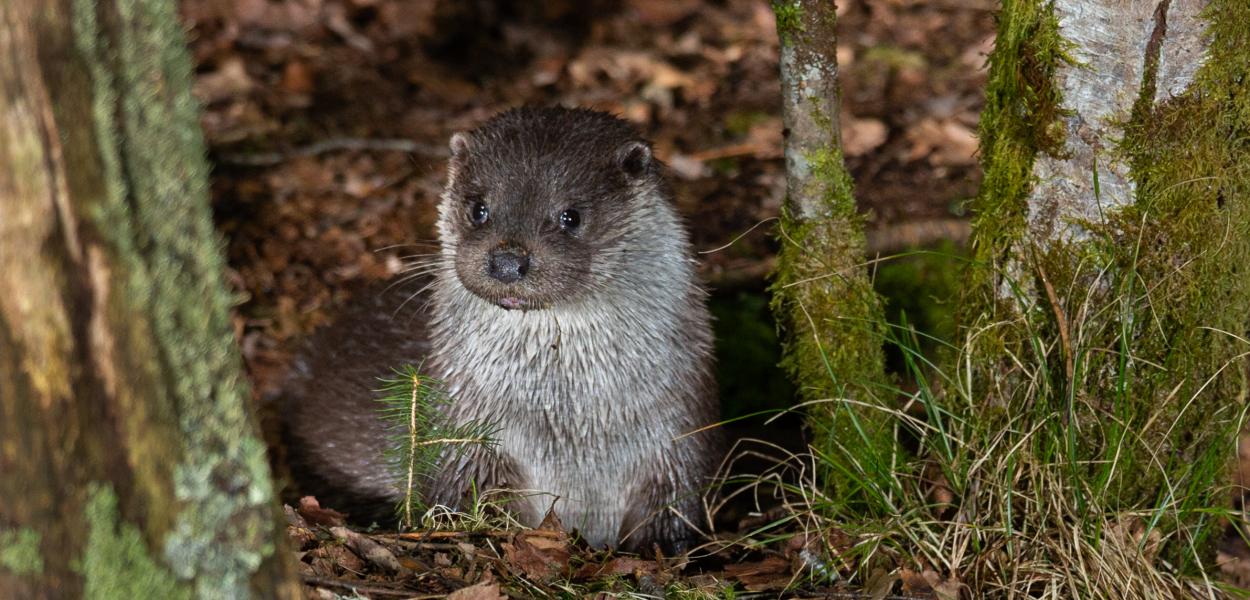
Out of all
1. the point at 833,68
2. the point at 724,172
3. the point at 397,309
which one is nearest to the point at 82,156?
the point at 833,68

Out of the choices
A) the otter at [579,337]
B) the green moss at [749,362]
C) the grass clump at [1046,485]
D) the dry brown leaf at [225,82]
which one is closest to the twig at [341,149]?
the dry brown leaf at [225,82]

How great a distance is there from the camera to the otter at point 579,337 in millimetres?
3818

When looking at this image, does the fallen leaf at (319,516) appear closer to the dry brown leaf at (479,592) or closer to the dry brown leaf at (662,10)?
the dry brown leaf at (479,592)

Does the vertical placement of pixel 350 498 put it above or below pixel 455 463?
below

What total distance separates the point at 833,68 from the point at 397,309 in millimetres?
1905

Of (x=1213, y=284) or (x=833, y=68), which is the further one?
(x=833, y=68)

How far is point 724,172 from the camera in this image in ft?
22.2

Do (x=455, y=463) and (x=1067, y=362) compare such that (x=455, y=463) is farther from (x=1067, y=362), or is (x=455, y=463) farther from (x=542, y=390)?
(x=1067, y=362)

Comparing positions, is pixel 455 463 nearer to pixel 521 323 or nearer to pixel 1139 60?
pixel 521 323

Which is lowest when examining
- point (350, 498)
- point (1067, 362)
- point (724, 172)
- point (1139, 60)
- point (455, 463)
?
point (350, 498)

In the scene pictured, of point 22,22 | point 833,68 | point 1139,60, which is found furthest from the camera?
point 833,68

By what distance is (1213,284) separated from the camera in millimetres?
3465

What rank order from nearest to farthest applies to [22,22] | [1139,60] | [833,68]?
[22,22]
[1139,60]
[833,68]

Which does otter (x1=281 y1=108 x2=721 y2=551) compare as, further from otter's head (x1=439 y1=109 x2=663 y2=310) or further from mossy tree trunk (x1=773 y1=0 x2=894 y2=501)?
mossy tree trunk (x1=773 y1=0 x2=894 y2=501)
